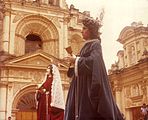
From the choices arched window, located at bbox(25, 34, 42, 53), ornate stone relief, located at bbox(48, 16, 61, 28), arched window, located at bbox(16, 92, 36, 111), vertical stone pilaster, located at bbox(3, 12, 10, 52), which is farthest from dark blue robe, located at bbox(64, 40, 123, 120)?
arched window, located at bbox(25, 34, 42, 53)

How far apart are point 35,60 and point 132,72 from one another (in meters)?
4.98

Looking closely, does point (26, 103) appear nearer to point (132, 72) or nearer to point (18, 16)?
point (18, 16)

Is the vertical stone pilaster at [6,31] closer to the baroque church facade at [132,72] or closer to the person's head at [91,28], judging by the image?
the baroque church facade at [132,72]

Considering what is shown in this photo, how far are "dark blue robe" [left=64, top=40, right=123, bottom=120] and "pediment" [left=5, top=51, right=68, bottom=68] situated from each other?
494 inches

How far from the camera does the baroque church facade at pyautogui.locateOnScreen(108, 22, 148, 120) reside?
53.2 ft

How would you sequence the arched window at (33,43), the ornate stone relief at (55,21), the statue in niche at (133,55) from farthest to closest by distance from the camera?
the arched window at (33,43)
the ornate stone relief at (55,21)
the statue in niche at (133,55)

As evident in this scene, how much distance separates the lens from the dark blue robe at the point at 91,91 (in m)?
3.06

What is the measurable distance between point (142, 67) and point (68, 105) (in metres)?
13.1

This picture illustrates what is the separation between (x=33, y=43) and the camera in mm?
18688

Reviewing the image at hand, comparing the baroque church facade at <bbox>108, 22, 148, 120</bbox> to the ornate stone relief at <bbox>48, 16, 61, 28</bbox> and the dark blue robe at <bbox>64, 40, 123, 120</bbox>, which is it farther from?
the dark blue robe at <bbox>64, 40, 123, 120</bbox>

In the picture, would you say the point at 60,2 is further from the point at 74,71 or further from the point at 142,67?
the point at 74,71

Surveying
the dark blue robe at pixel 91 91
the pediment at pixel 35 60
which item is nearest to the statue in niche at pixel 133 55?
the pediment at pixel 35 60

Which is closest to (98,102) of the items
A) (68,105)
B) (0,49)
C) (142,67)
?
(68,105)

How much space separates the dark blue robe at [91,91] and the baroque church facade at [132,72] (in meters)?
12.8
